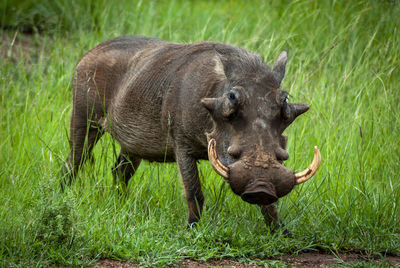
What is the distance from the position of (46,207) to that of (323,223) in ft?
5.60

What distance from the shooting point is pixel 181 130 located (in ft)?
12.3

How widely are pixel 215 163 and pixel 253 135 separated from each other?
0.24 meters

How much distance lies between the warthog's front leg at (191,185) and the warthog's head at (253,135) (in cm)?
41

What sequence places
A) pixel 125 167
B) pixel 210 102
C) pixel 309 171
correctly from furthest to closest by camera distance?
1. pixel 125 167
2. pixel 210 102
3. pixel 309 171

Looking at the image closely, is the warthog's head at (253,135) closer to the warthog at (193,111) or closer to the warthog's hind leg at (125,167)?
the warthog at (193,111)

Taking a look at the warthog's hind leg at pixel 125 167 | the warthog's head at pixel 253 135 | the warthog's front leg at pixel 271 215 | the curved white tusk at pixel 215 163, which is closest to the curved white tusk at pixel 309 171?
the warthog's head at pixel 253 135

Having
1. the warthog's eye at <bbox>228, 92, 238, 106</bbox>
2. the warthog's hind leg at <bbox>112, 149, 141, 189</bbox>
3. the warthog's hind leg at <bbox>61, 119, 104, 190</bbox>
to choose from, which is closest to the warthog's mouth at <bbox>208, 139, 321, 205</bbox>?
the warthog's eye at <bbox>228, 92, 238, 106</bbox>

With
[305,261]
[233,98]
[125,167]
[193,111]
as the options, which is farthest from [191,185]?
[125,167]

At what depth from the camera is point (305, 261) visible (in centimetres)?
331

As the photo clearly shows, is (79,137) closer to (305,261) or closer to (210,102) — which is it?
(210,102)

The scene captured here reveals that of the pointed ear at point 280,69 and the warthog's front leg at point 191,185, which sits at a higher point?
the pointed ear at point 280,69

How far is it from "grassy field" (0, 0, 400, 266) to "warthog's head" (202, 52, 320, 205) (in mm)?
460

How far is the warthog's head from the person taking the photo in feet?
9.73

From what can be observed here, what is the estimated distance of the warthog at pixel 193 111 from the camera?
3057mm
